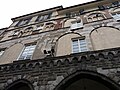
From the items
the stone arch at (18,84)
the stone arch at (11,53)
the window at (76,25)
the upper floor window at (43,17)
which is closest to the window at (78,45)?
the window at (76,25)

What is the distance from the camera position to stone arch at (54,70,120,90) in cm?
674

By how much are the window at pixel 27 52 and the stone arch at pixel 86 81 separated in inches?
168

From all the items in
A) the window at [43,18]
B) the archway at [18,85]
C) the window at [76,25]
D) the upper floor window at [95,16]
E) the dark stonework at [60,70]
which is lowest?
the archway at [18,85]

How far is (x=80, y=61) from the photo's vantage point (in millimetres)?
8172

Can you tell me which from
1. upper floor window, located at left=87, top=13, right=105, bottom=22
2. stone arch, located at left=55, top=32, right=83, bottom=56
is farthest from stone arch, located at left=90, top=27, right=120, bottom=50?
upper floor window, located at left=87, top=13, right=105, bottom=22

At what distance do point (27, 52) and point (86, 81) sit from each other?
5.39 metres

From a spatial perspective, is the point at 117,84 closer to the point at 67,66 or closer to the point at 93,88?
the point at 93,88

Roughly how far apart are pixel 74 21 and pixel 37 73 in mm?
8086

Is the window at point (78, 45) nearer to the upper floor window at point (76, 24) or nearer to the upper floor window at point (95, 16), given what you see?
the upper floor window at point (76, 24)

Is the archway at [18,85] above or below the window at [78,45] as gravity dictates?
below

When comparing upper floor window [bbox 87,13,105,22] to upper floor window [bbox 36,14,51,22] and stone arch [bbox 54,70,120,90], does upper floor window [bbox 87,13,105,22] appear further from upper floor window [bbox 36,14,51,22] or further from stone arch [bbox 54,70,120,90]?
stone arch [bbox 54,70,120,90]

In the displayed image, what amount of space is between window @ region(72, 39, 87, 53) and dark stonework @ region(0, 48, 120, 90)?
1.50m

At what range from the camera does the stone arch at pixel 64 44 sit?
10.0 m

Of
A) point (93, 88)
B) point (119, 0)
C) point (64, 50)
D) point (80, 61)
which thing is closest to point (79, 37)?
point (64, 50)
